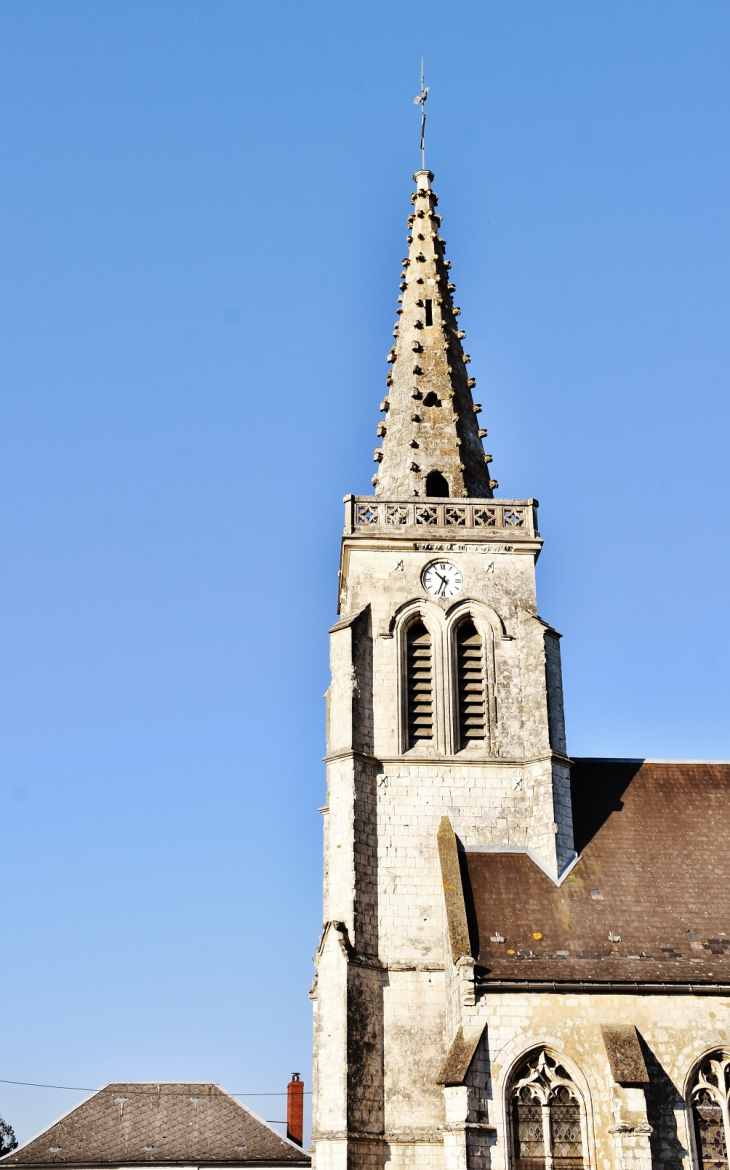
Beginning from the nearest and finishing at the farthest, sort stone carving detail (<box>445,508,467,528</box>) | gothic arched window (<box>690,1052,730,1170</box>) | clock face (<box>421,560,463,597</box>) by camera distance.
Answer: gothic arched window (<box>690,1052,730,1170</box>), clock face (<box>421,560,463,597</box>), stone carving detail (<box>445,508,467,528</box>)

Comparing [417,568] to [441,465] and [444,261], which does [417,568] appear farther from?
[444,261]

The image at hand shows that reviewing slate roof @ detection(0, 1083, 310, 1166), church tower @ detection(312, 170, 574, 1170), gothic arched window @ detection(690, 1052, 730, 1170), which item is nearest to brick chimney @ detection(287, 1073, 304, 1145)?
slate roof @ detection(0, 1083, 310, 1166)

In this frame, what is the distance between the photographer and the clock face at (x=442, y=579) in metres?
25.0

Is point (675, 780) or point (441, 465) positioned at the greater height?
point (441, 465)

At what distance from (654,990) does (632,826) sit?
13.6ft

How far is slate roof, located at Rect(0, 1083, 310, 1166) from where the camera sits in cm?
3034

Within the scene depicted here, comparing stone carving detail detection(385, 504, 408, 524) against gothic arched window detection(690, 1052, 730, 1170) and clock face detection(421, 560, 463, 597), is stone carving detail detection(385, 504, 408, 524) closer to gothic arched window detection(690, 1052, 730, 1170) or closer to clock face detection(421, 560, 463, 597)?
clock face detection(421, 560, 463, 597)

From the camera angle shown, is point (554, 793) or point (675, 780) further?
point (675, 780)

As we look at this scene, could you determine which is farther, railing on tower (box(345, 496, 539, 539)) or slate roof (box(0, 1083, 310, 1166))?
slate roof (box(0, 1083, 310, 1166))

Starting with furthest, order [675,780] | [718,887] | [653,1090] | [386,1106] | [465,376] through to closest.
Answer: [465,376], [675,780], [718,887], [386,1106], [653,1090]

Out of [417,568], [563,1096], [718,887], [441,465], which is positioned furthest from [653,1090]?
[441,465]

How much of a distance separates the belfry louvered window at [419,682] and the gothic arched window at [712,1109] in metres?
7.58

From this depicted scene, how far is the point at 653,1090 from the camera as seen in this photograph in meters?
19.3

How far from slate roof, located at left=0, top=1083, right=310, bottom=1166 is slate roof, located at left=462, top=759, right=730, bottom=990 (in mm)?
13129
